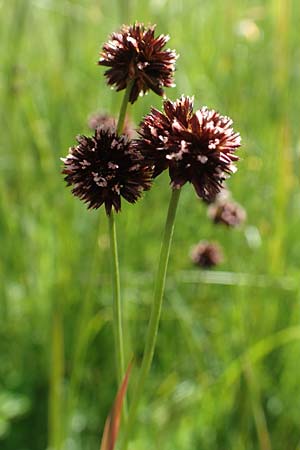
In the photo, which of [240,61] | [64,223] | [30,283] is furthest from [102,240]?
[240,61]

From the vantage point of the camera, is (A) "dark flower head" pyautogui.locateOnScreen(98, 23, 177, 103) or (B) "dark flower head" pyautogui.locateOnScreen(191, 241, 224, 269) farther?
(B) "dark flower head" pyautogui.locateOnScreen(191, 241, 224, 269)

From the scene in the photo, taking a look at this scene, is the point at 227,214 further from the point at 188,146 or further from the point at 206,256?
the point at 188,146

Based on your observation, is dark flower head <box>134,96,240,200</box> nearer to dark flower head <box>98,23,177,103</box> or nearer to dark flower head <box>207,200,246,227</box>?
dark flower head <box>98,23,177,103</box>

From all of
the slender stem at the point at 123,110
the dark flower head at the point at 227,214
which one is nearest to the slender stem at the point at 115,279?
the slender stem at the point at 123,110

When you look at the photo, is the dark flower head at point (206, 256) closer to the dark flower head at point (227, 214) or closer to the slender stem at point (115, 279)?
the dark flower head at point (227, 214)

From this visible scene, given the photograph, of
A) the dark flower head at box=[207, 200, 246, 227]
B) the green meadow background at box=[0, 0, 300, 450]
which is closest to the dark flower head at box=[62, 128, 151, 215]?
the green meadow background at box=[0, 0, 300, 450]

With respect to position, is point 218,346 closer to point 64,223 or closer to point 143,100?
point 64,223
